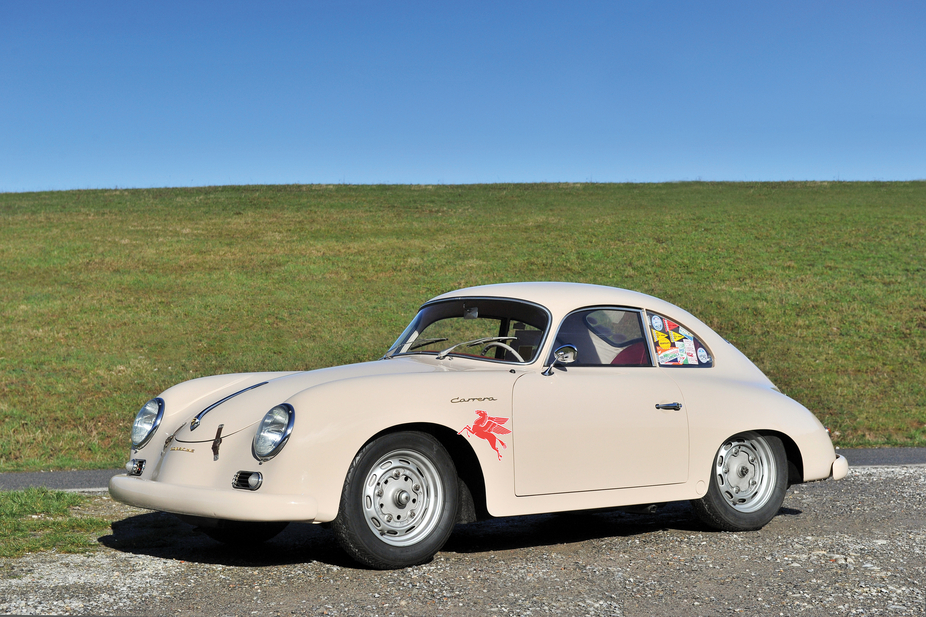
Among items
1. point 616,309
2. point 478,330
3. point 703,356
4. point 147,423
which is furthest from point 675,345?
point 147,423

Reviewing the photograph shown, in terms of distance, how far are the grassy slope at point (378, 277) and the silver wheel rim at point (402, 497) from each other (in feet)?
25.7

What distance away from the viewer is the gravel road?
4.08 meters

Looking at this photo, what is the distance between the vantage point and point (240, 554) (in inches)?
209

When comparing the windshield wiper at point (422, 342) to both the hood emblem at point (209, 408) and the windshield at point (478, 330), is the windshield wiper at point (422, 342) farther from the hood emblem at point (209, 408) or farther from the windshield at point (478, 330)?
the hood emblem at point (209, 408)

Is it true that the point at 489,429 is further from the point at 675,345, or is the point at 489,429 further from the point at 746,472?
the point at 746,472

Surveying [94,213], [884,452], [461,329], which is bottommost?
[884,452]

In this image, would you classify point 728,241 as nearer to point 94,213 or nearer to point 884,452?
point 884,452

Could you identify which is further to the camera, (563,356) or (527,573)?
(563,356)

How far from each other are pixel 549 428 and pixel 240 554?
2.06m

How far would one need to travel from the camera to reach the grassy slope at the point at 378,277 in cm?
1548

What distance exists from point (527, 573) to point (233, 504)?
162cm

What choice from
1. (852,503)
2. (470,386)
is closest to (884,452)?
(852,503)

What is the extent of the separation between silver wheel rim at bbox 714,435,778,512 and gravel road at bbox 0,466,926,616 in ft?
0.77

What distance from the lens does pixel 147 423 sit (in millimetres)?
5543
